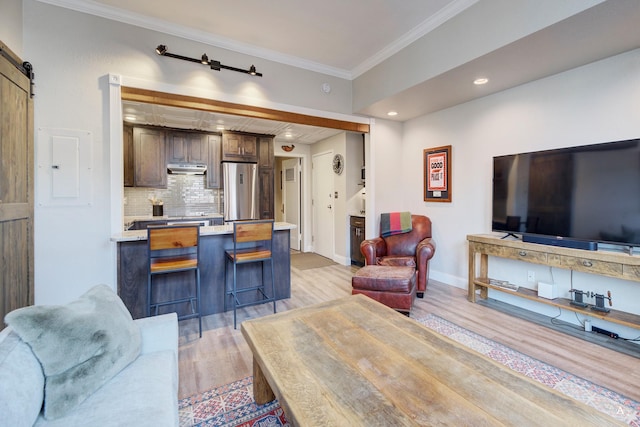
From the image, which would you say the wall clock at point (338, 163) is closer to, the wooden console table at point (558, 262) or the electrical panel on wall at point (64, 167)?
the wooden console table at point (558, 262)

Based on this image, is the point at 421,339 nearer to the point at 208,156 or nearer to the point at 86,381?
the point at 86,381

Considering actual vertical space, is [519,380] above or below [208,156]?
below

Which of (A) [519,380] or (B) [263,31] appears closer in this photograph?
(A) [519,380]

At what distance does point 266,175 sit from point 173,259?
2.94 m

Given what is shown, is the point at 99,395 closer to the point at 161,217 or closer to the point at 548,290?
the point at 548,290

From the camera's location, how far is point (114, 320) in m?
1.32

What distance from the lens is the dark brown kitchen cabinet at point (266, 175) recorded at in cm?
525

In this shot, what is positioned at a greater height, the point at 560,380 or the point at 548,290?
the point at 548,290

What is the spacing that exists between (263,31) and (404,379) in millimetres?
3407

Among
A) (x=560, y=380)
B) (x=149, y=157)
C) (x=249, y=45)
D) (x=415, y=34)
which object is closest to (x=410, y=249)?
(x=560, y=380)

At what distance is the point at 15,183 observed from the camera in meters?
2.18

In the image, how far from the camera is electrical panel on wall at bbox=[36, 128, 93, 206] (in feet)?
8.29

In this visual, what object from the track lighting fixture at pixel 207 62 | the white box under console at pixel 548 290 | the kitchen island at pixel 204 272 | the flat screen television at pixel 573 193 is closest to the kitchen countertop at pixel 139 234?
the kitchen island at pixel 204 272

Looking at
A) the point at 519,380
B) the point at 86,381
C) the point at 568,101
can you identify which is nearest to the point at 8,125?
the point at 86,381
